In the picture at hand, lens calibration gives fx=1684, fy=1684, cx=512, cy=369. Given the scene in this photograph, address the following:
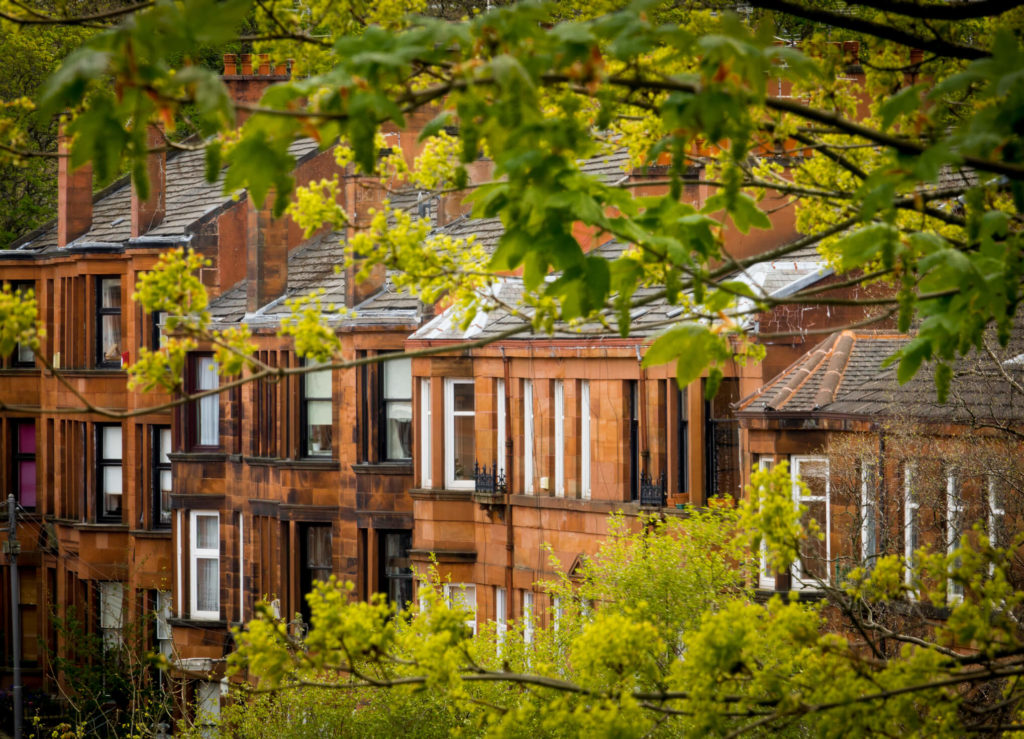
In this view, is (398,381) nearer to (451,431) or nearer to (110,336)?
(451,431)

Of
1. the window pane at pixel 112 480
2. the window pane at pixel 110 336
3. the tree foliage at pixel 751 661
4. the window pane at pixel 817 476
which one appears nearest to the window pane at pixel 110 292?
A: the window pane at pixel 110 336

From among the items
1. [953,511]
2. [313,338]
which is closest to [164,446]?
[953,511]

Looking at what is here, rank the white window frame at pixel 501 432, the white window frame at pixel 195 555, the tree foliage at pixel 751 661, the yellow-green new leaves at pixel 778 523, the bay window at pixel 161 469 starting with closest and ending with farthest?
the tree foliage at pixel 751 661
the yellow-green new leaves at pixel 778 523
the white window frame at pixel 501 432
the white window frame at pixel 195 555
the bay window at pixel 161 469

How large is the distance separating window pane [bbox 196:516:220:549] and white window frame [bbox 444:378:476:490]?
7990 millimetres

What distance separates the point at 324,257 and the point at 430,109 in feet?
16.0

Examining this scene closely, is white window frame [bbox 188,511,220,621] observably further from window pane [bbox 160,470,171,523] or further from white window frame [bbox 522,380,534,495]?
white window frame [bbox 522,380,534,495]

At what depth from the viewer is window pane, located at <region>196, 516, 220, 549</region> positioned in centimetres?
3700

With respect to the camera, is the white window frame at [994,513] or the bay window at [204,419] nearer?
the white window frame at [994,513]

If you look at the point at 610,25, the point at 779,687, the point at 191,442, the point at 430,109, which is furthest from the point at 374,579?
the point at 610,25

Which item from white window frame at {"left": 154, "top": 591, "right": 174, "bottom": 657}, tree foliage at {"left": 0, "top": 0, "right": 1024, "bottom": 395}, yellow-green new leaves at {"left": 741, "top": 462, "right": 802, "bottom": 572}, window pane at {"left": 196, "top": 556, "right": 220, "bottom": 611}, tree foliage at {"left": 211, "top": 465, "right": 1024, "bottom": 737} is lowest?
white window frame at {"left": 154, "top": 591, "right": 174, "bottom": 657}

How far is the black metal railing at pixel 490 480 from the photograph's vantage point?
99.5 ft

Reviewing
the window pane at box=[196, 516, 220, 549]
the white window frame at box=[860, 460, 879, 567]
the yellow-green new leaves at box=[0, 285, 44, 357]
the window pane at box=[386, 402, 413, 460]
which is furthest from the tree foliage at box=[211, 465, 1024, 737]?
the window pane at box=[196, 516, 220, 549]

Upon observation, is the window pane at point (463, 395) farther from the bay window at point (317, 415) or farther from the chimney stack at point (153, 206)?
the chimney stack at point (153, 206)

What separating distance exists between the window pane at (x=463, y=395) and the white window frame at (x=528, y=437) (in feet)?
4.82
